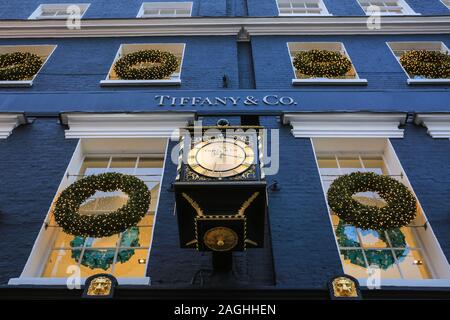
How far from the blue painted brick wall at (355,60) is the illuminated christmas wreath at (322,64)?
0.94ft

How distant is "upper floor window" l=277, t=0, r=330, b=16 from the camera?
52.7ft

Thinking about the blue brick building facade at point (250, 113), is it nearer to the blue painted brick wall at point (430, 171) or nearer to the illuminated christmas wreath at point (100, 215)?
the blue painted brick wall at point (430, 171)

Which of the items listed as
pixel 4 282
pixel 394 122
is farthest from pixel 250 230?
pixel 394 122


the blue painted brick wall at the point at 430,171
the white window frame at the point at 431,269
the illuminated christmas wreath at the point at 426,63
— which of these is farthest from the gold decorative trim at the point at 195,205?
the illuminated christmas wreath at the point at 426,63

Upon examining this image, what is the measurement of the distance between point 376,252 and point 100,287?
4.37 m

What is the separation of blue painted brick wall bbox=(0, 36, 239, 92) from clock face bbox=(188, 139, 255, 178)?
5.42 m

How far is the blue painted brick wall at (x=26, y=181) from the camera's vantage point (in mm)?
7391

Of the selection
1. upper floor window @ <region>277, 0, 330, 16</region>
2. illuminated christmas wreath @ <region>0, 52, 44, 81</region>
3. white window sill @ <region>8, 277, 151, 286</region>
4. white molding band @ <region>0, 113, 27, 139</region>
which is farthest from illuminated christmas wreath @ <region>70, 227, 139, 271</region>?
upper floor window @ <region>277, 0, 330, 16</region>

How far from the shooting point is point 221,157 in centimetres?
616

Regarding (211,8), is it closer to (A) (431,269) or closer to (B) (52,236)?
(B) (52,236)

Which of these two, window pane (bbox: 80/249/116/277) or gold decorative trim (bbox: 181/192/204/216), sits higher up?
window pane (bbox: 80/249/116/277)

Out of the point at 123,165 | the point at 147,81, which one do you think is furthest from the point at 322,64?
the point at 123,165

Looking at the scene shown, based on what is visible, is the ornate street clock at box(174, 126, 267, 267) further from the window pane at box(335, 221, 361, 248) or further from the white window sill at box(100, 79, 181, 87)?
the white window sill at box(100, 79, 181, 87)
